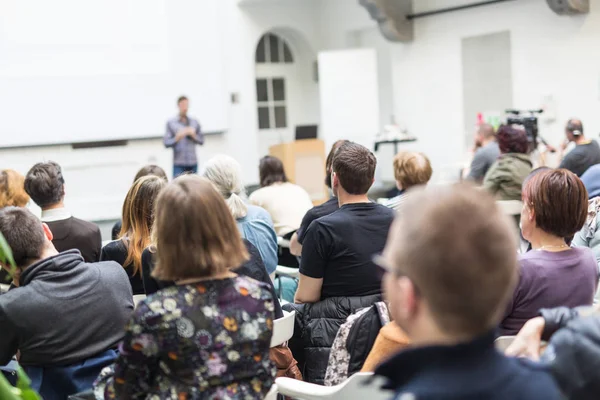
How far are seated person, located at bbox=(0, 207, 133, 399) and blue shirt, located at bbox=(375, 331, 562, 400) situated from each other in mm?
1639

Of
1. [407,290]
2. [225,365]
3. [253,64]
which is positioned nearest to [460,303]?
[407,290]

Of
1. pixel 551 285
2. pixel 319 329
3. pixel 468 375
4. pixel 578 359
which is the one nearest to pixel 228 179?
pixel 319 329

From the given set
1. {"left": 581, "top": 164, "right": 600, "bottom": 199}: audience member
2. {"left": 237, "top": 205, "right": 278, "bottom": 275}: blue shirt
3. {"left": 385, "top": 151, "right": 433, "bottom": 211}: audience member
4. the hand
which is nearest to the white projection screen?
{"left": 385, "top": 151, "right": 433, "bottom": 211}: audience member

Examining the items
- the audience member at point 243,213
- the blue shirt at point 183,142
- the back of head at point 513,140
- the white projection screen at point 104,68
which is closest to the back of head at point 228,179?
the audience member at point 243,213

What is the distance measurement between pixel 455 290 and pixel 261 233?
111 inches

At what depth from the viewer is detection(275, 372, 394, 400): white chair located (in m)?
2.29

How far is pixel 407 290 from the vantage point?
1167mm

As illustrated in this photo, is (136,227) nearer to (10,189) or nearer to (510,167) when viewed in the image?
(10,189)

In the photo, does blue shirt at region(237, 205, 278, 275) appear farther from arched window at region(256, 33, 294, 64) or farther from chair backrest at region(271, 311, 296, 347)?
arched window at region(256, 33, 294, 64)

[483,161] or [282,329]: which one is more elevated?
[483,161]

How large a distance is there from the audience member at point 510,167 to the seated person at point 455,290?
4.81 m

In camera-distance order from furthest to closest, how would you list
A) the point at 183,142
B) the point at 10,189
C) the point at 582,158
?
the point at 183,142 → the point at 582,158 → the point at 10,189

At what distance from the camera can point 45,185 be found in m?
4.07

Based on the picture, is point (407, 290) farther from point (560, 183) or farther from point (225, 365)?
point (560, 183)
